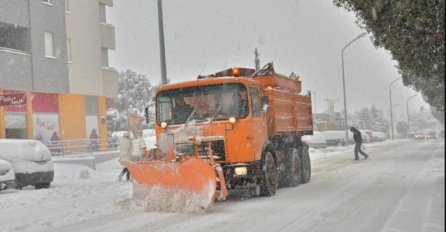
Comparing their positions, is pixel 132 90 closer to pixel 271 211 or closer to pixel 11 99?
pixel 11 99

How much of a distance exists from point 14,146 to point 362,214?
10407 mm

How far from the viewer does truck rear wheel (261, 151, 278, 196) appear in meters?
11.5

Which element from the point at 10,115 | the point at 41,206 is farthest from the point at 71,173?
the point at 41,206

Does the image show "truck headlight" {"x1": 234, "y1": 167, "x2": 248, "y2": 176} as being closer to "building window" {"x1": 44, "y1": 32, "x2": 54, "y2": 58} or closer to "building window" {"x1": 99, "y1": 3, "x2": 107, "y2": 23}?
"building window" {"x1": 44, "y1": 32, "x2": 54, "y2": 58}

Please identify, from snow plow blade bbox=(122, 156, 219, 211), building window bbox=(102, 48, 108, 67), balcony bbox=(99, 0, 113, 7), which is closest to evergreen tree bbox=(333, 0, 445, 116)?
snow plow blade bbox=(122, 156, 219, 211)

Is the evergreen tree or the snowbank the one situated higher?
the evergreen tree

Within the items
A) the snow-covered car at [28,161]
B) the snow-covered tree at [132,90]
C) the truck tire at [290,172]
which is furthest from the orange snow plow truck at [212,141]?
the snow-covered tree at [132,90]

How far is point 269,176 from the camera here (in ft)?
38.5

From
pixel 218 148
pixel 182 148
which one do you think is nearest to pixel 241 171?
pixel 218 148

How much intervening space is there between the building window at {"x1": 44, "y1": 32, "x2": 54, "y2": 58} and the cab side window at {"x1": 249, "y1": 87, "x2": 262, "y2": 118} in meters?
18.7

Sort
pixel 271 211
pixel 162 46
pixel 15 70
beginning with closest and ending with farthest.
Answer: pixel 271 211 < pixel 162 46 < pixel 15 70

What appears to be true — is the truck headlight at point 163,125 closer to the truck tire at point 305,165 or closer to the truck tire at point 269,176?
the truck tire at point 269,176

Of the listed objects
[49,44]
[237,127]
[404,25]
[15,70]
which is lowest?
[237,127]

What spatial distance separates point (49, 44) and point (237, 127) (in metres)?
19.7
